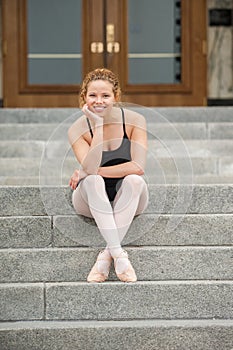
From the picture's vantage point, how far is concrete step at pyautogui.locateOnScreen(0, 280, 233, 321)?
3904 mm

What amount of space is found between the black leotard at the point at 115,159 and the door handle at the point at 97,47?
368 cm

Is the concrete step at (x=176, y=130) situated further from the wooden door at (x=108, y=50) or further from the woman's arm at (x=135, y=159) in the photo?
the woman's arm at (x=135, y=159)

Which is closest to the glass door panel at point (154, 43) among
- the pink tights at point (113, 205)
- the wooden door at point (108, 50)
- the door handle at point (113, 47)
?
the wooden door at point (108, 50)

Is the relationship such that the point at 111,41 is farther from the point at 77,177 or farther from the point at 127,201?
the point at 127,201

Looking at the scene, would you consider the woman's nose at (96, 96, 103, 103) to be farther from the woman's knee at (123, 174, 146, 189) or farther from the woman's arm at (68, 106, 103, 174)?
the woman's knee at (123, 174, 146, 189)

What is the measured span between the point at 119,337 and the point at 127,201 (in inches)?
25.6

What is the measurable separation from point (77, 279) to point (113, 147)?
0.67 meters

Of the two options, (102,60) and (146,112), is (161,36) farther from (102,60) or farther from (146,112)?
(146,112)

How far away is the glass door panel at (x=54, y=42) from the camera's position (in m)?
7.71

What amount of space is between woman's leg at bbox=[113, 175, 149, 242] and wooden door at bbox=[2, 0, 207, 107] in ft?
12.5

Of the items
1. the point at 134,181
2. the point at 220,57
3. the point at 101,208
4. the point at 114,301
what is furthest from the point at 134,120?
the point at 220,57

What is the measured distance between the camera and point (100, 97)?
4078mm

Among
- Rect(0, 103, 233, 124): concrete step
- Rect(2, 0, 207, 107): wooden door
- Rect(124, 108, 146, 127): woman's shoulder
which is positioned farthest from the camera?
Rect(2, 0, 207, 107): wooden door

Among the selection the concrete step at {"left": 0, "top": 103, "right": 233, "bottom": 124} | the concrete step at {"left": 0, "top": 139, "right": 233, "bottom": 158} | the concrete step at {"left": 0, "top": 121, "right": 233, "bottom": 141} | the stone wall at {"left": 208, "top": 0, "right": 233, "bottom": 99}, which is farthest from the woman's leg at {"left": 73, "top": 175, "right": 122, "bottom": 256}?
the stone wall at {"left": 208, "top": 0, "right": 233, "bottom": 99}
